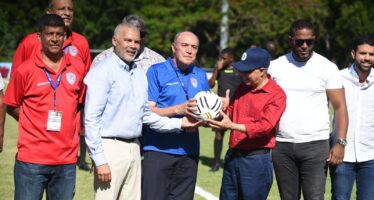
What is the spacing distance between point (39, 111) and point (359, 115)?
3.30 meters

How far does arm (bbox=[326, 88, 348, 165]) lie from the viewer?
22.1 ft

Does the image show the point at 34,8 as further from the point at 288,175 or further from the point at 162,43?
the point at 288,175

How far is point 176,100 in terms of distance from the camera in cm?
669

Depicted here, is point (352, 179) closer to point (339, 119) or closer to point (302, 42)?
point (339, 119)

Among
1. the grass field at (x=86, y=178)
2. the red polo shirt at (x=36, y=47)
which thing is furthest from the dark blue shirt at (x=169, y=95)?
the grass field at (x=86, y=178)

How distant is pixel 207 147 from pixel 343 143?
857 centimetres

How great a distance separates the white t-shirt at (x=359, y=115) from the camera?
7.05 meters

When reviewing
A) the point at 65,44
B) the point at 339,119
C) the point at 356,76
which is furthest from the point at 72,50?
the point at 356,76

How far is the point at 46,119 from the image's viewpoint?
226 inches

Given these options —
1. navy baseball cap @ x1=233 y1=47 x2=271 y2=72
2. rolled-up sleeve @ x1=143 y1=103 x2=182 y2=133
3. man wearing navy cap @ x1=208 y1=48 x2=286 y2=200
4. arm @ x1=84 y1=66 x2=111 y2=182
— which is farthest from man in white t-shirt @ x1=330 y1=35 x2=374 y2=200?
arm @ x1=84 y1=66 x2=111 y2=182

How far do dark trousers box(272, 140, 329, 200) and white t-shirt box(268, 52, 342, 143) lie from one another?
8 cm

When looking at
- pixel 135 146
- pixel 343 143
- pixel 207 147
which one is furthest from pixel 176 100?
pixel 207 147

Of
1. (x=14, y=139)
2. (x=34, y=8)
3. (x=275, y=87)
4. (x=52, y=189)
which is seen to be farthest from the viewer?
(x=34, y=8)

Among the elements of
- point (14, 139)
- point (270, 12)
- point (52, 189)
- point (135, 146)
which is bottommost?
point (14, 139)
